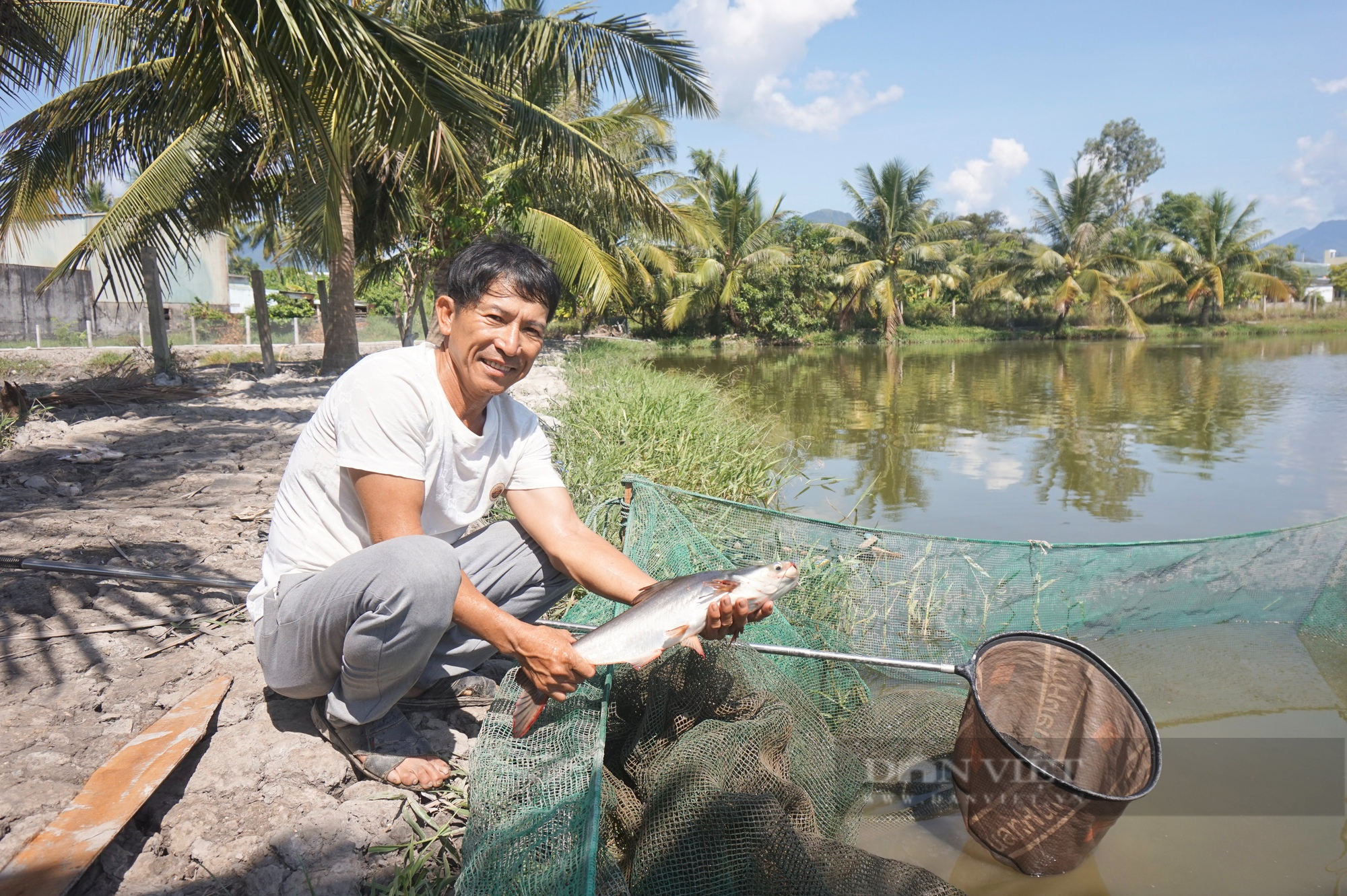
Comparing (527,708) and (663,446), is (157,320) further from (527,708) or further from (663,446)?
(527,708)

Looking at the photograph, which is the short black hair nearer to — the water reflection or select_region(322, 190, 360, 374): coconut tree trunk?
the water reflection

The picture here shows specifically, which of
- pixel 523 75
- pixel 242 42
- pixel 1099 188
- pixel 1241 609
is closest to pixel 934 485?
pixel 1241 609

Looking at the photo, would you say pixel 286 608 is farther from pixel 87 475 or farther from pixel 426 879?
pixel 87 475

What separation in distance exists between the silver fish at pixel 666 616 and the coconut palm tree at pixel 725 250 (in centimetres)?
2844

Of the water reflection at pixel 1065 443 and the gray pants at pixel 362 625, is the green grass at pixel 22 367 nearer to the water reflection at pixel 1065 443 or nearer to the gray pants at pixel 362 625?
the water reflection at pixel 1065 443

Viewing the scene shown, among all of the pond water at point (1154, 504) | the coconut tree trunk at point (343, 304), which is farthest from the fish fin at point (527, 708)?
the coconut tree trunk at point (343, 304)

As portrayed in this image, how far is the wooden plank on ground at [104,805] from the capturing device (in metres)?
1.74

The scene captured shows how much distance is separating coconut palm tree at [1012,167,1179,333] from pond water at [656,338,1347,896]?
49.2 feet

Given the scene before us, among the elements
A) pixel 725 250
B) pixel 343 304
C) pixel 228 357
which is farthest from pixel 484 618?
pixel 725 250

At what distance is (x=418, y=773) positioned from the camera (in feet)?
7.77

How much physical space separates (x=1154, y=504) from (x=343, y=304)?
457 inches

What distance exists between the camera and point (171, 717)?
8.14ft

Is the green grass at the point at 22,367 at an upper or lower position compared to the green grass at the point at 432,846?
upper

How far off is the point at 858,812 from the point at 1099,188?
3880 centimetres
